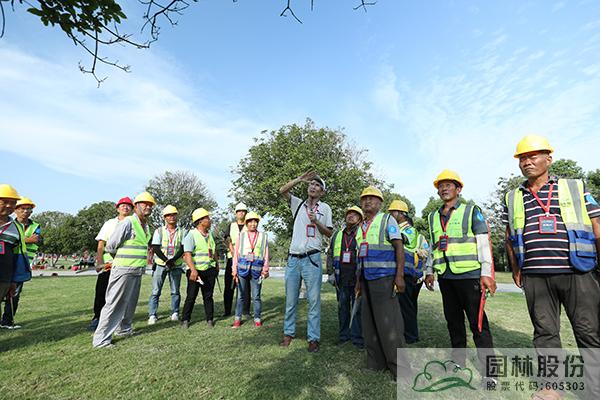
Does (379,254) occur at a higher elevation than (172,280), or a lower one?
higher

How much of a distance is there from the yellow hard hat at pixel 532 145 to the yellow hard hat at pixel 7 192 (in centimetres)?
639

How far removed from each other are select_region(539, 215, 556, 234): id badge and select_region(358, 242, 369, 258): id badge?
1823 mm

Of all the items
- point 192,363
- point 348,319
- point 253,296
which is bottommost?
point 192,363

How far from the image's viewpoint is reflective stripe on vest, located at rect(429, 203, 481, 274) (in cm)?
395

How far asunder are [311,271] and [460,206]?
2221 mm

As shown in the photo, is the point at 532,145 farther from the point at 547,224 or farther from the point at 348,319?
the point at 348,319

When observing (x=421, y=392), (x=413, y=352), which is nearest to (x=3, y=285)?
(x=421, y=392)

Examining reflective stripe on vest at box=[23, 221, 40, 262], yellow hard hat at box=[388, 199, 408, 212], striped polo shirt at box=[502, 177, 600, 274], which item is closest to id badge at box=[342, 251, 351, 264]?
yellow hard hat at box=[388, 199, 408, 212]

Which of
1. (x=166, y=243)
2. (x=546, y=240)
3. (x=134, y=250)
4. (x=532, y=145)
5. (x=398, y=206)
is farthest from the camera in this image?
(x=166, y=243)

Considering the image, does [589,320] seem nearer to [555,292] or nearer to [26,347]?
[555,292]

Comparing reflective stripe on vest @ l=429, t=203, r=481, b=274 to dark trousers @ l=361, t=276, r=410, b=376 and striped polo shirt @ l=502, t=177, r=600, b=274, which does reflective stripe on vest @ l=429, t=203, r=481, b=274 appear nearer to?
striped polo shirt @ l=502, t=177, r=600, b=274

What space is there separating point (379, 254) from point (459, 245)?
3.11ft

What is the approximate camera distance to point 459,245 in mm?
4035

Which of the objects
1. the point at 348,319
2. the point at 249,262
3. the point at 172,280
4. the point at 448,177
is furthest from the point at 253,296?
the point at 448,177
